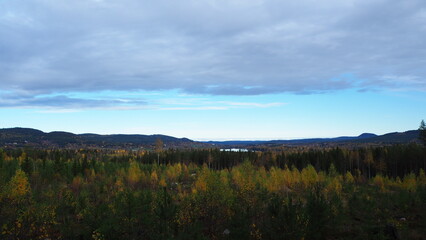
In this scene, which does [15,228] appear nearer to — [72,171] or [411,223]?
[411,223]

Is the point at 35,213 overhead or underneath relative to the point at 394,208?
overhead

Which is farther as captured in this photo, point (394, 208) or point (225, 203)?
point (394, 208)

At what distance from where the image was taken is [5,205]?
1802cm

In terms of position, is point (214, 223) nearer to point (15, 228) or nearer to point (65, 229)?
point (65, 229)

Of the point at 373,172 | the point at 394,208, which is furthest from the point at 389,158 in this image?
the point at 394,208

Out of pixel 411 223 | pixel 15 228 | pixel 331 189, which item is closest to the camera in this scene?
pixel 15 228

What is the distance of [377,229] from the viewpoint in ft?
61.4

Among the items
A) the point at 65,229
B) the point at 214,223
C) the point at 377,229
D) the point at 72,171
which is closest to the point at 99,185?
the point at 72,171

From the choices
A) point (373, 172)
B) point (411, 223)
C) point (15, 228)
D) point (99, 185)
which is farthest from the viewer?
point (373, 172)

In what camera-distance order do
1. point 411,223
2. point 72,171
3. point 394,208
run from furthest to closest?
point 72,171
point 394,208
point 411,223

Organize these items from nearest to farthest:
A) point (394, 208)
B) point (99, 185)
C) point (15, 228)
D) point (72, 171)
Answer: point (15, 228), point (394, 208), point (99, 185), point (72, 171)

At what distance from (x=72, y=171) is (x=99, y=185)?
1973 centimetres

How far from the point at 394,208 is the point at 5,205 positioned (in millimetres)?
33342

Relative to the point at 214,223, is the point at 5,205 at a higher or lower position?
higher
